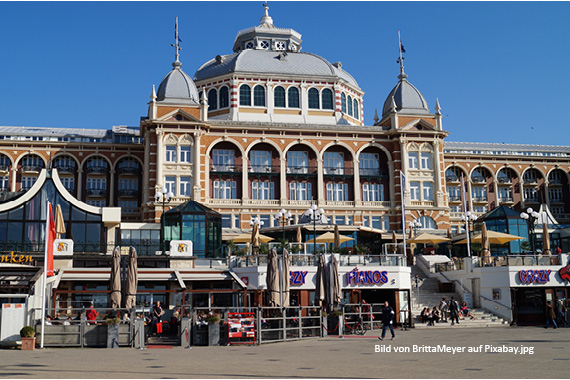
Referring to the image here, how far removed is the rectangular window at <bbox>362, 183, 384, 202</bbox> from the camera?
62094 mm

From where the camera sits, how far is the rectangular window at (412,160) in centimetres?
6166

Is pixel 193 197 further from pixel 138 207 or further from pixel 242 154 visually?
pixel 138 207

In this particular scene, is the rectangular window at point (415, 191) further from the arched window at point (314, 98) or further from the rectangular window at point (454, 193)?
the rectangular window at point (454, 193)

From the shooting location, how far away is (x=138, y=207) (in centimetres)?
6481

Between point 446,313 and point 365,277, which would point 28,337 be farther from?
point 446,313

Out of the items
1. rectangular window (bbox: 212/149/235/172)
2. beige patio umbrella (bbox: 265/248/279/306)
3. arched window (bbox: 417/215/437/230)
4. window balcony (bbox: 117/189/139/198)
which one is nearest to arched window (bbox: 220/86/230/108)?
rectangular window (bbox: 212/149/235/172)

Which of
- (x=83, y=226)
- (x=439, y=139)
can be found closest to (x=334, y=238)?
(x=83, y=226)

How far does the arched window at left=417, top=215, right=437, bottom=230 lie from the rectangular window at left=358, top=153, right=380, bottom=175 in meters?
6.11

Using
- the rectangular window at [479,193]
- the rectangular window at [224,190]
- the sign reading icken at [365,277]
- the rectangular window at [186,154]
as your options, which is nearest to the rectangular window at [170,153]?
the rectangular window at [186,154]

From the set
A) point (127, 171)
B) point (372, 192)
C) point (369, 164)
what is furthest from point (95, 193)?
point (372, 192)

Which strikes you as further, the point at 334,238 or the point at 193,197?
the point at 193,197

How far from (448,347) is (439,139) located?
43386 millimetres

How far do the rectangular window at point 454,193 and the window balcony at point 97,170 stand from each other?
36935 mm

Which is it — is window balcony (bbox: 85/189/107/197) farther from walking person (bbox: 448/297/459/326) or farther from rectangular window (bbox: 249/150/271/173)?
walking person (bbox: 448/297/459/326)
